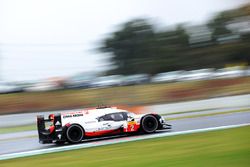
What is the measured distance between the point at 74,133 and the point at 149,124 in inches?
60.2

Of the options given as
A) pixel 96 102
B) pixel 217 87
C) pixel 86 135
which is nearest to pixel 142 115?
pixel 86 135

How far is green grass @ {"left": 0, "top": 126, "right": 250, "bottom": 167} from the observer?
558cm

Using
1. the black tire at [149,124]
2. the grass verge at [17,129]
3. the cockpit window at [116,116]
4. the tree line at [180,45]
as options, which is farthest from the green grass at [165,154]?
the tree line at [180,45]

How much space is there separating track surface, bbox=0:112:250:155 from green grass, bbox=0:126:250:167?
38.1 inches

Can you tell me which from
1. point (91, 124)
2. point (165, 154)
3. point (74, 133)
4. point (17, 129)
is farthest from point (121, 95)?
point (165, 154)

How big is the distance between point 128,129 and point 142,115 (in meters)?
0.40

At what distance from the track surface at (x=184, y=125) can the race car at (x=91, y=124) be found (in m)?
0.22

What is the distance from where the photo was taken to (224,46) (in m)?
18.0

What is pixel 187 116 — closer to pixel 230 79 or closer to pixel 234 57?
pixel 230 79

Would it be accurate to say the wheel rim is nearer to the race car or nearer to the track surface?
the race car

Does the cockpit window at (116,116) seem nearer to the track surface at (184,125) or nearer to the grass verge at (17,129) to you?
the track surface at (184,125)

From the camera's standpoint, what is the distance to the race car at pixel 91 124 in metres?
7.88

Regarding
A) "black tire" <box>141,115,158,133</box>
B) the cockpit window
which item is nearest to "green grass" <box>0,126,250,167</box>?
"black tire" <box>141,115,158,133</box>

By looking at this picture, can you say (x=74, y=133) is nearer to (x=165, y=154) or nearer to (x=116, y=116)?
(x=116, y=116)
